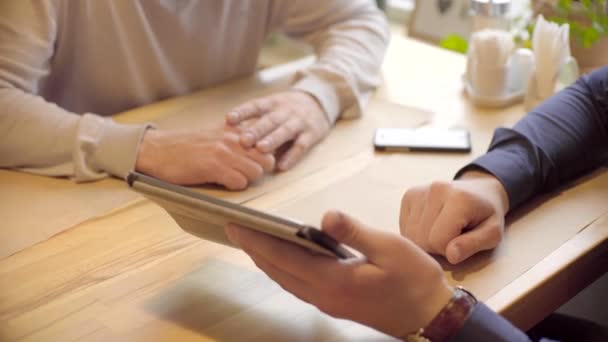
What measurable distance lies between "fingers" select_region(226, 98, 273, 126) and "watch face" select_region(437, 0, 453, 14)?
962 millimetres

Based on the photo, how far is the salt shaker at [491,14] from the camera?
4.60ft

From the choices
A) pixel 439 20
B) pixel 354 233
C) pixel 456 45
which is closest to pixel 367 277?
pixel 354 233

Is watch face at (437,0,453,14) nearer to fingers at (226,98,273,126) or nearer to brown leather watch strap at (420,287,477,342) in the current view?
fingers at (226,98,273,126)

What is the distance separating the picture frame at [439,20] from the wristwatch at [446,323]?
135cm

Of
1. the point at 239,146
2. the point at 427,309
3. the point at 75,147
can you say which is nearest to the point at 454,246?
the point at 427,309

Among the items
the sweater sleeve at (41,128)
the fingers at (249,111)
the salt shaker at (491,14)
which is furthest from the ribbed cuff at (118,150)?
the salt shaker at (491,14)

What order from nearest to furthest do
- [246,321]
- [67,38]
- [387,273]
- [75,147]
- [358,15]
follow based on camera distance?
[387,273] < [246,321] < [75,147] < [67,38] < [358,15]

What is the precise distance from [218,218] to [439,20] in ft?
4.74

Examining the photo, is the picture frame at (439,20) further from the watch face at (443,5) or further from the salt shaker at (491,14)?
the salt shaker at (491,14)

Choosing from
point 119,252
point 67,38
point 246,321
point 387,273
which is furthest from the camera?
point 67,38

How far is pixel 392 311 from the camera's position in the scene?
719 mm

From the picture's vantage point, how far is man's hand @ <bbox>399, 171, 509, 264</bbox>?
0.86m

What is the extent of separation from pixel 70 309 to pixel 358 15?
903 millimetres

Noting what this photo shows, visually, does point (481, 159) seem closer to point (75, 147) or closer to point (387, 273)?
point (387, 273)
